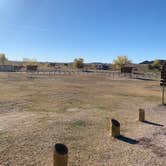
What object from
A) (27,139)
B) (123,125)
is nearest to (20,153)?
(27,139)

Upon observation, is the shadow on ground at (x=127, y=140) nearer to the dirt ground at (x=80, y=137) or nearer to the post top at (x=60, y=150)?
the dirt ground at (x=80, y=137)

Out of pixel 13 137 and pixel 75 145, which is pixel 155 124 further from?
pixel 13 137

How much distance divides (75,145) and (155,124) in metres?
5.40

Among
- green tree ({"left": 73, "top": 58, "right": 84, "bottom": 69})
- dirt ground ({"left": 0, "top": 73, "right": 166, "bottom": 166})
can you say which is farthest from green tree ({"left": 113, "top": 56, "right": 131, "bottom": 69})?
dirt ground ({"left": 0, "top": 73, "right": 166, "bottom": 166})

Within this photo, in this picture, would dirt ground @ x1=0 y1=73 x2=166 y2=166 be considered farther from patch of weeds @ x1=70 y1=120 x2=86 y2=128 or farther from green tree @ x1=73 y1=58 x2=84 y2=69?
green tree @ x1=73 y1=58 x2=84 y2=69

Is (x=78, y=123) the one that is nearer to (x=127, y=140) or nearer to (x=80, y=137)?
(x=80, y=137)

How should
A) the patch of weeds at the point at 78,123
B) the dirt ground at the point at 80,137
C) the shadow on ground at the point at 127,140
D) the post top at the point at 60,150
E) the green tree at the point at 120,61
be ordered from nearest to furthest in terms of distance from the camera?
the post top at the point at 60,150
the dirt ground at the point at 80,137
the shadow on ground at the point at 127,140
the patch of weeds at the point at 78,123
the green tree at the point at 120,61

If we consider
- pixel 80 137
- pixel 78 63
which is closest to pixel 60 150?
pixel 80 137

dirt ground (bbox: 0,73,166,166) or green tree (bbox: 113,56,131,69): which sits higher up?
green tree (bbox: 113,56,131,69)

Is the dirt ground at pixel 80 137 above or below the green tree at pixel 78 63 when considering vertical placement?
below

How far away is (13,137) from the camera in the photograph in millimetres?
9438

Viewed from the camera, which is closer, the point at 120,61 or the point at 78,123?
the point at 78,123

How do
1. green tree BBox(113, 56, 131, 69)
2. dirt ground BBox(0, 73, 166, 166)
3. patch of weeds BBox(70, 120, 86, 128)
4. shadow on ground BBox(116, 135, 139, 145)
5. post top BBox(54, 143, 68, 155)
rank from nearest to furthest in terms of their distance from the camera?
post top BBox(54, 143, 68, 155) < dirt ground BBox(0, 73, 166, 166) < shadow on ground BBox(116, 135, 139, 145) < patch of weeds BBox(70, 120, 86, 128) < green tree BBox(113, 56, 131, 69)

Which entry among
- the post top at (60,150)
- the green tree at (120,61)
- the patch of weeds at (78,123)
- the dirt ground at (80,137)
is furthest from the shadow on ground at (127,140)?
the green tree at (120,61)
